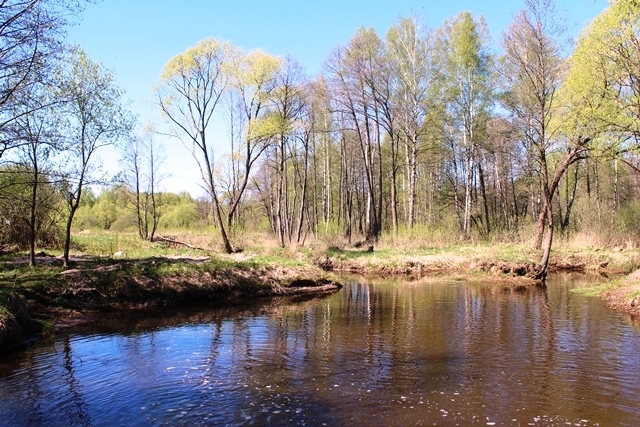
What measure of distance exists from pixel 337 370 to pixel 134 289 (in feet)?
32.1

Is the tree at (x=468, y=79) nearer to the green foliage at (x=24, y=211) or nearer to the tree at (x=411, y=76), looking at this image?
the tree at (x=411, y=76)

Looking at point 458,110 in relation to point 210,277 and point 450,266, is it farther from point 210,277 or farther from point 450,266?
point 210,277

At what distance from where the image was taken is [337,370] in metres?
8.56

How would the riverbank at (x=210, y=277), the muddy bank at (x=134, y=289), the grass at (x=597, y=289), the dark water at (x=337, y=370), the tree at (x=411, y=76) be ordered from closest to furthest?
the dark water at (x=337, y=370)
the muddy bank at (x=134, y=289)
the riverbank at (x=210, y=277)
the grass at (x=597, y=289)
the tree at (x=411, y=76)

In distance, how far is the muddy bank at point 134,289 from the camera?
11.9 meters

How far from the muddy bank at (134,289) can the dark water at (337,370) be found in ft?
3.50

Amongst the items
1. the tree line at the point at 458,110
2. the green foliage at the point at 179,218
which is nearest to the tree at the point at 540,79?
the tree line at the point at 458,110

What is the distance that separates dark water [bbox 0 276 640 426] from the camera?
21.5 ft

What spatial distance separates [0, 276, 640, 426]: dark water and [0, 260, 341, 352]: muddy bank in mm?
1068

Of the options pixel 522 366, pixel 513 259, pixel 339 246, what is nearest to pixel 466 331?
pixel 522 366

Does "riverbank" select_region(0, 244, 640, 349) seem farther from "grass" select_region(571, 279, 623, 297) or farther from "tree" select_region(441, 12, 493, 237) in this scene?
"tree" select_region(441, 12, 493, 237)

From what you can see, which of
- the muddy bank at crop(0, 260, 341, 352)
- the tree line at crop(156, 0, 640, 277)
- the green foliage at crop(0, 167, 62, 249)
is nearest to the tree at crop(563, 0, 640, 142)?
the tree line at crop(156, 0, 640, 277)

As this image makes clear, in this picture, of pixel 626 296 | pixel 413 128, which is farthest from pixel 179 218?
pixel 626 296

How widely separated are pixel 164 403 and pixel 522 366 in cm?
674
